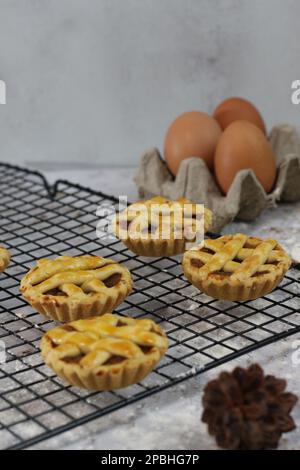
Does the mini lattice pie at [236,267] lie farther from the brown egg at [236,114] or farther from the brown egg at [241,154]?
the brown egg at [236,114]

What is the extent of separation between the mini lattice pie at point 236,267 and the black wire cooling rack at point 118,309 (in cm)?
4

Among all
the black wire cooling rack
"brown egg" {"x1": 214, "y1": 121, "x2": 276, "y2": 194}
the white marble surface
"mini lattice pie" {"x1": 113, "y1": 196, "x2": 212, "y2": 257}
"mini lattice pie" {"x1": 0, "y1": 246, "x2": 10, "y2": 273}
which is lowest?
the white marble surface

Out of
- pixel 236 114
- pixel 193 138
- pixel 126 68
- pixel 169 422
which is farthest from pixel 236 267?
pixel 126 68

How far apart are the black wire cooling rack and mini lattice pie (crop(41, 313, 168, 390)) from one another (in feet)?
0.12

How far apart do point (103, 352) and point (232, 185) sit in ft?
3.00

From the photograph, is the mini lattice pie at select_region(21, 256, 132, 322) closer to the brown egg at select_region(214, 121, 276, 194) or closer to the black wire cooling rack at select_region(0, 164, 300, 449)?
the black wire cooling rack at select_region(0, 164, 300, 449)

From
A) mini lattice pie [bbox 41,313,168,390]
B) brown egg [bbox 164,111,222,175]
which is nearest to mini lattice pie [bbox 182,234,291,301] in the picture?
mini lattice pie [bbox 41,313,168,390]

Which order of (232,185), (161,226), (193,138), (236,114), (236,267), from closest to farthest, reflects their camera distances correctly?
(236,267), (161,226), (232,185), (193,138), (236,114)

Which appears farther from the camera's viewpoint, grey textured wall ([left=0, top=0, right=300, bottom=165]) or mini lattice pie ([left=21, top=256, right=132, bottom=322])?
grey textured wall ([left=0, top=0, right=300, bottom=165])

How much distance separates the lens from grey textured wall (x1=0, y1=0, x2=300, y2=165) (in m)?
2.91

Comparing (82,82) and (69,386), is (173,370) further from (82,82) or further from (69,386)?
(82,82)

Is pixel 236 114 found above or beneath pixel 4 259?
above

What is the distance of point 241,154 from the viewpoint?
2.30 metres

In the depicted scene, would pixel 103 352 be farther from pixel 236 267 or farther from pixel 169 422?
pixel 236 267
